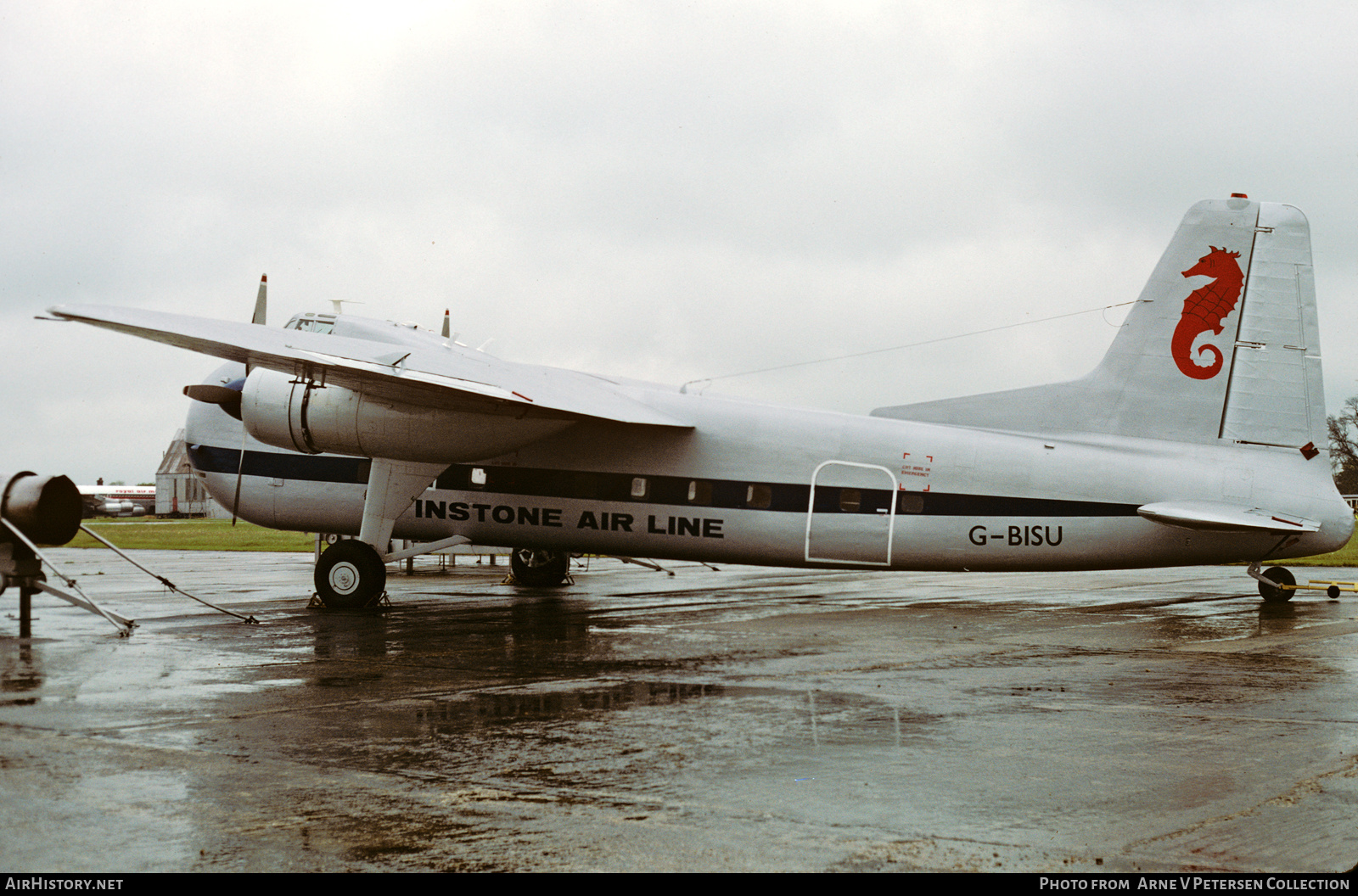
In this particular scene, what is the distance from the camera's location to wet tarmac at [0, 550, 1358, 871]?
5.27 m

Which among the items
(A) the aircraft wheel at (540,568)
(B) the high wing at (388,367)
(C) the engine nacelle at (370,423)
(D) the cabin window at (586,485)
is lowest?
(A) the aircraft wheel at (540,568)

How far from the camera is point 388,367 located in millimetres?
14883

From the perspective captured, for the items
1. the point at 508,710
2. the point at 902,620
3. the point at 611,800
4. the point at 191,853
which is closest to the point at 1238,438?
the point at 902,620

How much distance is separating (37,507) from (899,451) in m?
11.9

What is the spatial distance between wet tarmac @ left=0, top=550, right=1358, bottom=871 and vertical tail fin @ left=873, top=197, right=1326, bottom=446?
318 cm

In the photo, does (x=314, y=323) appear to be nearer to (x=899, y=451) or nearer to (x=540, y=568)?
(x=540, y=568)

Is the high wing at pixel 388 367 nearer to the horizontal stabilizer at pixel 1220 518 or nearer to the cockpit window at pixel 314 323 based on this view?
the cockpit window at pixel 314 323

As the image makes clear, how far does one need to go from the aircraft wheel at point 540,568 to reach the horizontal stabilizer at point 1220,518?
40.0 feet

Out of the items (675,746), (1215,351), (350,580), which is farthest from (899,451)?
(675,746)

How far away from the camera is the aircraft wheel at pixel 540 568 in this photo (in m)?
23.2

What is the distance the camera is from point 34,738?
24.7 ft

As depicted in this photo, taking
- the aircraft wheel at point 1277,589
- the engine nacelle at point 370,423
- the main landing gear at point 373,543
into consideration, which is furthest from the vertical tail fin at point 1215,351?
the main landing gear at point 373,543

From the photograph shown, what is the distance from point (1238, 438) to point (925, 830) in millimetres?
13147

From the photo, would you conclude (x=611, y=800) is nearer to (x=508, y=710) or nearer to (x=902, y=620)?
(x=508, y=710)
